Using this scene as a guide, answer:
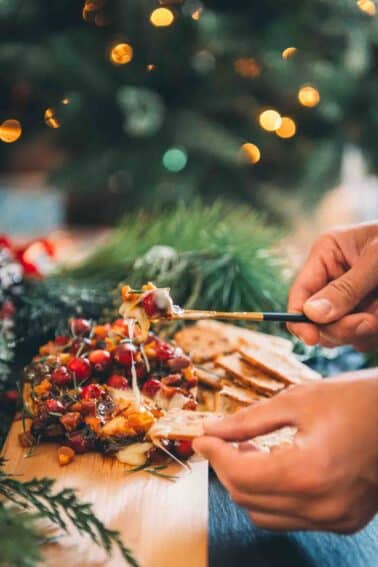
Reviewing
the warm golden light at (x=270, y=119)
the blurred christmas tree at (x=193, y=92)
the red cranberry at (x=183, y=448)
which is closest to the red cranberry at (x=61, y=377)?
the red cranberry at (x=183, y=448)

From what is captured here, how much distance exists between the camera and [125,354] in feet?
3.97

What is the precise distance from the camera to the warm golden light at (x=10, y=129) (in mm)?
2688

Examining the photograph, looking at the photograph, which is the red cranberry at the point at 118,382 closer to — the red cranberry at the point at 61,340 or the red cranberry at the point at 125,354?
the red cranberry at the point at 125,354

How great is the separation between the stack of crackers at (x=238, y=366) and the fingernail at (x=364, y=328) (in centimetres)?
13

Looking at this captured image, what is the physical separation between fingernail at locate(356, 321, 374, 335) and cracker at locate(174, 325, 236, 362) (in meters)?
0.29

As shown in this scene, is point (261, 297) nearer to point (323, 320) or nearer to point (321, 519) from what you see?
point (323, 320)

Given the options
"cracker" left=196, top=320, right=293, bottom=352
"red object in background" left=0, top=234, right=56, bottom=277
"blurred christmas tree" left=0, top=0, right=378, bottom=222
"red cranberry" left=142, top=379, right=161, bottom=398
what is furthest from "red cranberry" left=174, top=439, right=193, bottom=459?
"blurred christmas tree" left=0, top=0, right=378, bottom=222

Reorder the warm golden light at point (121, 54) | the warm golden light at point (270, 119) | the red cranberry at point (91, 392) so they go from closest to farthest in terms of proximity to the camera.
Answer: the red cranberry at point (91, 392) → the warm golden light at point (121, 54) → the warm golden light at point (270, 119)

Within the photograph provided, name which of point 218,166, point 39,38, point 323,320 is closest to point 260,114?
point 218,166

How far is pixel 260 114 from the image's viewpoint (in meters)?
2.76

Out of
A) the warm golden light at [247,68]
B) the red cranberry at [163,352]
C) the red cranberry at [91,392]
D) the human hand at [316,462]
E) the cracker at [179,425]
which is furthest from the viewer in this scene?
the warm golden light at [247,68]

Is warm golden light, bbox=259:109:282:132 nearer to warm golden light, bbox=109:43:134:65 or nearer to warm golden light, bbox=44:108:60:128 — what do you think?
warm golden light, bbox=109:43:134:65

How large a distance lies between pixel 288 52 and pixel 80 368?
68.8 inches

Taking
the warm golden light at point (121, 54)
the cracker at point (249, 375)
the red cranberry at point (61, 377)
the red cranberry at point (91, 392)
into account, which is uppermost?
the warm golden light at point (121, 54)
